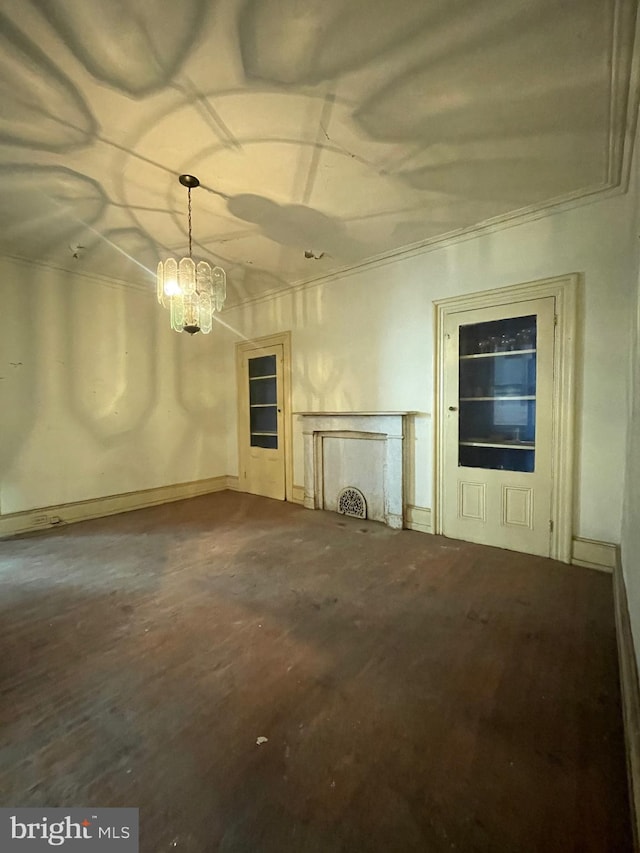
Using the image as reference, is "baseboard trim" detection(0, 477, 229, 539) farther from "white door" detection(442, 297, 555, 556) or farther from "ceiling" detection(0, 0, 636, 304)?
"white door" detection(442, 297, 555, 556)

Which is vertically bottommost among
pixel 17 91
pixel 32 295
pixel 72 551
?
pixel 72 551

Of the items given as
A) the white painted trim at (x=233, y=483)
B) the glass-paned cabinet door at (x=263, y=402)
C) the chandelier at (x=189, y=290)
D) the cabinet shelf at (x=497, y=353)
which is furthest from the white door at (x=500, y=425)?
the white painted trim at (x=233, y=483)

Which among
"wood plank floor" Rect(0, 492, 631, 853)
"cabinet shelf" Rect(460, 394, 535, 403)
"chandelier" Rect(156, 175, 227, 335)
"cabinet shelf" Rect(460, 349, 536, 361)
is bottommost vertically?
"wood plank floor" Rect(0, 492, 631, 853)

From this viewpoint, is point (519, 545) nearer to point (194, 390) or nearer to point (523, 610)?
point (523, 610)

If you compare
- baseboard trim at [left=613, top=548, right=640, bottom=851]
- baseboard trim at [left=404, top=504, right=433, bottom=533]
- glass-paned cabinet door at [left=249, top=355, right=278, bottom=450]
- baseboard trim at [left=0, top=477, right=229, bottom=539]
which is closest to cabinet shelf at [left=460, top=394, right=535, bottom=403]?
baseboard trim at [left=404, top=504, right=433, bottom=533]

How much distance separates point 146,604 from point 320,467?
242 cm

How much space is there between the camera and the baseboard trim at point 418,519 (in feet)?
11.3

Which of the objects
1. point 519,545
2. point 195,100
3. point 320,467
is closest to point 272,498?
point 320,467

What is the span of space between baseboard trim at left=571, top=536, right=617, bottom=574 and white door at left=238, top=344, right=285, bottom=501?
3.20 metres

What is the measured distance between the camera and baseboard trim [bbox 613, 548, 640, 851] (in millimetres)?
989

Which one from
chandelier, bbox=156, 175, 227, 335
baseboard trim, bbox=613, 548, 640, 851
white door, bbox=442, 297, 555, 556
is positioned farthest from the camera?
white door, bbox=442, 297, 555, 556

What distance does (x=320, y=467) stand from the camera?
14.1 feet

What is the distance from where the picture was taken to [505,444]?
9.91 ft

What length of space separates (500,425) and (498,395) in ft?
0.85
